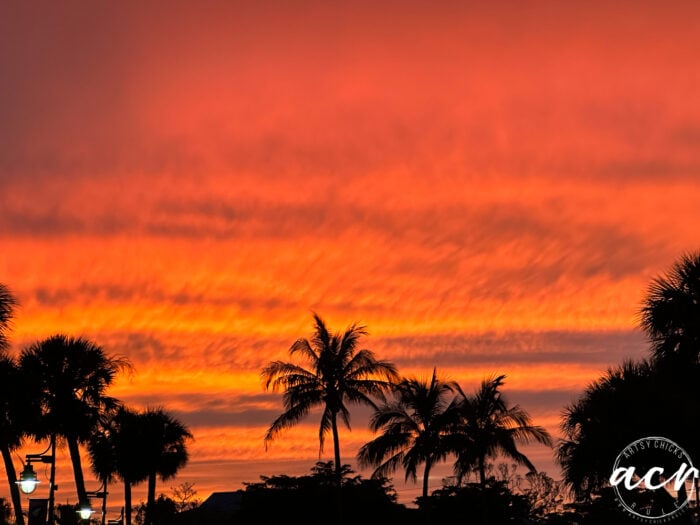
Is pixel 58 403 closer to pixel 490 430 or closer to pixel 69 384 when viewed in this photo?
pixel 69 384

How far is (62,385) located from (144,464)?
64.4 ft

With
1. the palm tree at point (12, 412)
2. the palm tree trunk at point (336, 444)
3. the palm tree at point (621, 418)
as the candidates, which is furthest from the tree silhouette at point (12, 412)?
the palm tree at point (621, 418)

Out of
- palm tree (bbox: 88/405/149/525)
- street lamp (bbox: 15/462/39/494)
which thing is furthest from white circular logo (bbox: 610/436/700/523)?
palm tree (bbox: 88/405/149/525)

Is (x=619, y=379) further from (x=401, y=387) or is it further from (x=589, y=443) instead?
(x=401, y=387)

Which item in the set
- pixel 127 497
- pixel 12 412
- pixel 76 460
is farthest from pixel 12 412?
pixel 127 497

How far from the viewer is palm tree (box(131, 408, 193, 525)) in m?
77.2

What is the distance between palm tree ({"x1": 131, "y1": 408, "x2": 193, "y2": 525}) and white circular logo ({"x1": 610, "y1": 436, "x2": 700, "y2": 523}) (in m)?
43.3

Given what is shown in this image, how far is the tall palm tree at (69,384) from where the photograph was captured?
194ft

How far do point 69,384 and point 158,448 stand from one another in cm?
1958

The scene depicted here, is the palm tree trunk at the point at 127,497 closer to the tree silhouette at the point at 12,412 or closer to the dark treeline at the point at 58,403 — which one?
the dark treeline at the point at 58,403

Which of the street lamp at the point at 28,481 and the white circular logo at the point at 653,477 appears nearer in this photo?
the street lamp at the point at 28,481

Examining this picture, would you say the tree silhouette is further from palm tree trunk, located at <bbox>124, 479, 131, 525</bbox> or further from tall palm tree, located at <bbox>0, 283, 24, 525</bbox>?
palm tree trunk, located at <bbox>124, 479, 131, 525</bbox>

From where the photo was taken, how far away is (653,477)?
37.8 metres

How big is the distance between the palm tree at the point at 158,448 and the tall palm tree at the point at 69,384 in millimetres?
16574
